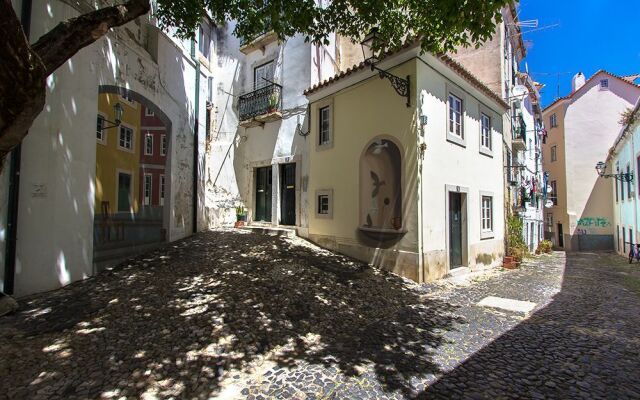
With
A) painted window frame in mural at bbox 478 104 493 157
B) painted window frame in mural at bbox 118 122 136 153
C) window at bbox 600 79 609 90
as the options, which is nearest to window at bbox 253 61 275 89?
painted window frame in mural at bbox 118 122 136 153

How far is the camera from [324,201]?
10.1 meters

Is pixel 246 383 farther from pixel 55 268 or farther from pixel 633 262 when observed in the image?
pixel 633 262

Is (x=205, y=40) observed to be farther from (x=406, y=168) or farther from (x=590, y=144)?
(x=590, y=144)

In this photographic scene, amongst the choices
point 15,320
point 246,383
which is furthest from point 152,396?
point 15,320

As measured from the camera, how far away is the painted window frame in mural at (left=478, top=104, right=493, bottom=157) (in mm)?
10702

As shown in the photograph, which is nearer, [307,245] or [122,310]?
[122,310]

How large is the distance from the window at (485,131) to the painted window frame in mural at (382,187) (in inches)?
170

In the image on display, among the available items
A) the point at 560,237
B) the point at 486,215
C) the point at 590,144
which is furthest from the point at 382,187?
the point at 590,144

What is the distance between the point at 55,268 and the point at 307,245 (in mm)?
5912

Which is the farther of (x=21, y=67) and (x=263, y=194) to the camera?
(x=263, y=194)

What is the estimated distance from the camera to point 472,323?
5.27m

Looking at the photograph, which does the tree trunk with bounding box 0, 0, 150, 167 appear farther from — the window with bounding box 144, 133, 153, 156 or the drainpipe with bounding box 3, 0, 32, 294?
the window with bounding box 144, 133, 153, 156

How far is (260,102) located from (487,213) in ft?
30.9

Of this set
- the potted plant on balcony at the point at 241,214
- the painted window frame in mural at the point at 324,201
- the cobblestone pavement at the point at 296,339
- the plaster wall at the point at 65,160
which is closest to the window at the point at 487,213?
the cobblestone pavement at the point at 296,339
